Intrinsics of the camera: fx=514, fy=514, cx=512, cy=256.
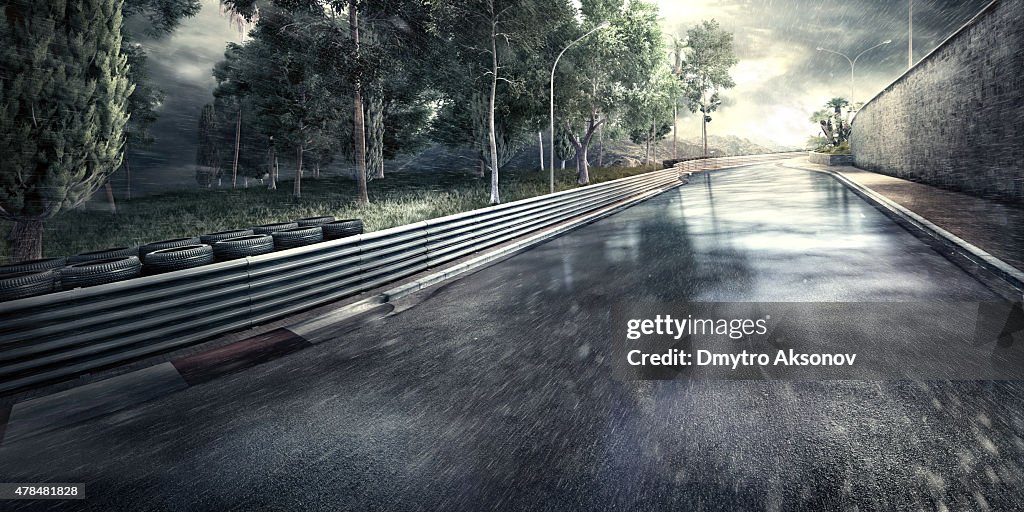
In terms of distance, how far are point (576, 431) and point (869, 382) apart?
2590mm

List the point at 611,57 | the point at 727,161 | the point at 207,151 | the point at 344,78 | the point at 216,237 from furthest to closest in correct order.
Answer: the point at 207,151
the point at 727,161
the point at 611,57
the point at 344,78
the point at 216,237

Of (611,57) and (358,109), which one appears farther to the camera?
(611,57)

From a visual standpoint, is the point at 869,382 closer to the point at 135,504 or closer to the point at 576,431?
the point at 576,431

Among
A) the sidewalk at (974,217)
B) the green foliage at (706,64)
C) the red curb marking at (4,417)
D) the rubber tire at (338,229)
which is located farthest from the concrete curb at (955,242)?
the green foliage at (706,64)

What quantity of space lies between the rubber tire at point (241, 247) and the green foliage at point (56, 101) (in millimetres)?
6478

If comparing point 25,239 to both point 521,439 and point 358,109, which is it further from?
point 358,109

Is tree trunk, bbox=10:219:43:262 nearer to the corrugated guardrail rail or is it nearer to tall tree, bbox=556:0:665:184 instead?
the corrugated guardrail rail

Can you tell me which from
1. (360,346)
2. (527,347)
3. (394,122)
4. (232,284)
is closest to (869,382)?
(527,347)

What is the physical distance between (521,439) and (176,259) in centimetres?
514

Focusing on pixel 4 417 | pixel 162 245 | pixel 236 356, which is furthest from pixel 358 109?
pixel 4 417

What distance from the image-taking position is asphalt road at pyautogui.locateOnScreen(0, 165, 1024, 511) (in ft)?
9.37

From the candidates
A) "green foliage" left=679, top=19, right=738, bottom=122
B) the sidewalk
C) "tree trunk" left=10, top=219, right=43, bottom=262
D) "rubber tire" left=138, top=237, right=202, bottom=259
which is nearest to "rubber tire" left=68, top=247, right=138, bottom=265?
"rubber tire" left=138, top=237, right=202, bottom=259

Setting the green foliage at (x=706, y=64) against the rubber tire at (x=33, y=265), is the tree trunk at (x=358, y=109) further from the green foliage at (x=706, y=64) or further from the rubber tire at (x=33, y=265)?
the green foliage at (x=706, y=64)

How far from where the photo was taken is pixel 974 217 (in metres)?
13.0
